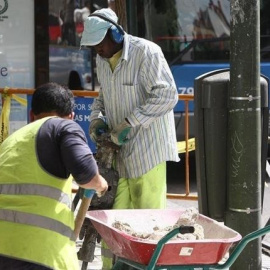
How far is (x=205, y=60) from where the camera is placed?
1042 cm

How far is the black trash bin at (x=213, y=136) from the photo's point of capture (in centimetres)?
470

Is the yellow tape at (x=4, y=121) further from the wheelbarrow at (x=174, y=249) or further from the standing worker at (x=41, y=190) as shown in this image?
the standing worker at (x=41, y=190)

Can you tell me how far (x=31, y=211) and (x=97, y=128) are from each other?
156 cm

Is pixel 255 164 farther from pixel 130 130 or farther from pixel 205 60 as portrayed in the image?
pixel 205 60

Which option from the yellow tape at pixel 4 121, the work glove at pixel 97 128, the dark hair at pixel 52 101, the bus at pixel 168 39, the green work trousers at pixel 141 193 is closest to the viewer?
the dark hair at pixel 52 101

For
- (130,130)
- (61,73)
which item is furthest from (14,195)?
(61,73)

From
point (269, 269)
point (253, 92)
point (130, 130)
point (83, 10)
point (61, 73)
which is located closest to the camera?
point (253, 92)

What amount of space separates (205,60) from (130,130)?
5730 mm

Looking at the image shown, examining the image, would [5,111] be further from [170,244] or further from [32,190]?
[170,244]

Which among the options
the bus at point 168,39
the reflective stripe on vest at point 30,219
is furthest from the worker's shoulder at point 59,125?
the bus at point 168,39

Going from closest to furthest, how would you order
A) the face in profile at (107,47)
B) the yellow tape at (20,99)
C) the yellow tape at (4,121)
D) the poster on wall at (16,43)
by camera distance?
the face in profile at (107,47), the yellow tape at (4,121), the yellow tape at (20,99), the poster on wall at (16,43)

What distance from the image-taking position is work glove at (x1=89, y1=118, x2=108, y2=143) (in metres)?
5.00

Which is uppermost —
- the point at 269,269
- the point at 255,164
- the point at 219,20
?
the point at 219,20

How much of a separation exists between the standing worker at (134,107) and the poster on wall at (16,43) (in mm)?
4151
